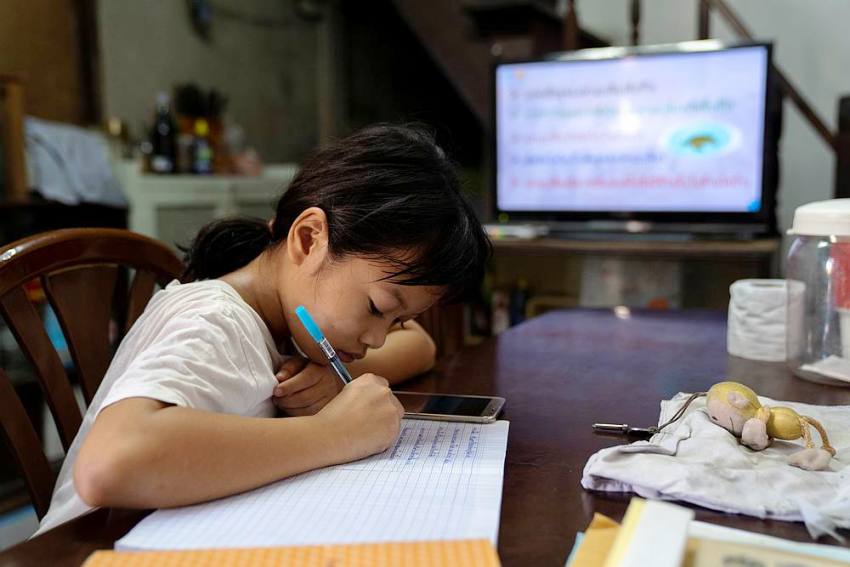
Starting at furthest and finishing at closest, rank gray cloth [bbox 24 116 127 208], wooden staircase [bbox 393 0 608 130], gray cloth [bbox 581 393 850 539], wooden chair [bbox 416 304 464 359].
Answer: wooden staircase [bbox 393 0 608 130] → gray cloth [bbox 24 116 127 208] → wooden chair [bbox 416 304 464 359] → gray cloth [bbox 581 393 850 539]

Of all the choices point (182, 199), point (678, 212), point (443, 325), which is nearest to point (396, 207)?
point (443, 325)

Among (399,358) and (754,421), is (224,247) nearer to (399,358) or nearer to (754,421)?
(399,358)

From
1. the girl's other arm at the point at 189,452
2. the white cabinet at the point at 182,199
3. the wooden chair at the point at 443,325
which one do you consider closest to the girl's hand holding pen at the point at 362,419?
the girl's other arm at the point at 189,452

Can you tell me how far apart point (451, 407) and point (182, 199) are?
258cm

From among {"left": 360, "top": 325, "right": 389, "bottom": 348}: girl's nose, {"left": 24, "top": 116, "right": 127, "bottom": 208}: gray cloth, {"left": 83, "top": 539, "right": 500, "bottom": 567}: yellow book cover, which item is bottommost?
{"left": 83, "top": 539, "right": 500, "bottom": 567}: yellow book cover

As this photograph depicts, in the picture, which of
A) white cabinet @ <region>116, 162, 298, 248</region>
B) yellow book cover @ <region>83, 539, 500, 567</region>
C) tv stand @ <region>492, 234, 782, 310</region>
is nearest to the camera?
yellow book cover @ <region>83, 539, 500, 567</region>

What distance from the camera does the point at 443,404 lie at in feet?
2.77

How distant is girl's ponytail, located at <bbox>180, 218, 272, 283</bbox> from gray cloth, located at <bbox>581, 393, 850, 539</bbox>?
548 mm

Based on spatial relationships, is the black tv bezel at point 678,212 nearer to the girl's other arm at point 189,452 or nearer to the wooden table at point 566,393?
the wooden table at point 566,393

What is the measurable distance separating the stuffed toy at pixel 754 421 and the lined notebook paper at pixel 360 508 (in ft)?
0.67

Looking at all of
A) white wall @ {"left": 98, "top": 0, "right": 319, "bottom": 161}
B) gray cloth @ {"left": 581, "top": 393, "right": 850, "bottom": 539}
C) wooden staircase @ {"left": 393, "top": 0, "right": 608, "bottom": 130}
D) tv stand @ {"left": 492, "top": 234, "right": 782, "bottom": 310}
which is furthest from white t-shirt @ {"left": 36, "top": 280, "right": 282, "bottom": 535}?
white wall @ {"left": 98, "top": 0, "right": 319, "bottom": 161}

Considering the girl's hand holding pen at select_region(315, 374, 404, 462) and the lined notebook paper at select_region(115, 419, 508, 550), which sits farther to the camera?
the girl's hand holding pen at select_region(315, 374, 404, 462)

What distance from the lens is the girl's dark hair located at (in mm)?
801

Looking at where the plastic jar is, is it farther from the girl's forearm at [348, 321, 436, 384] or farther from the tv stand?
the tv stand
